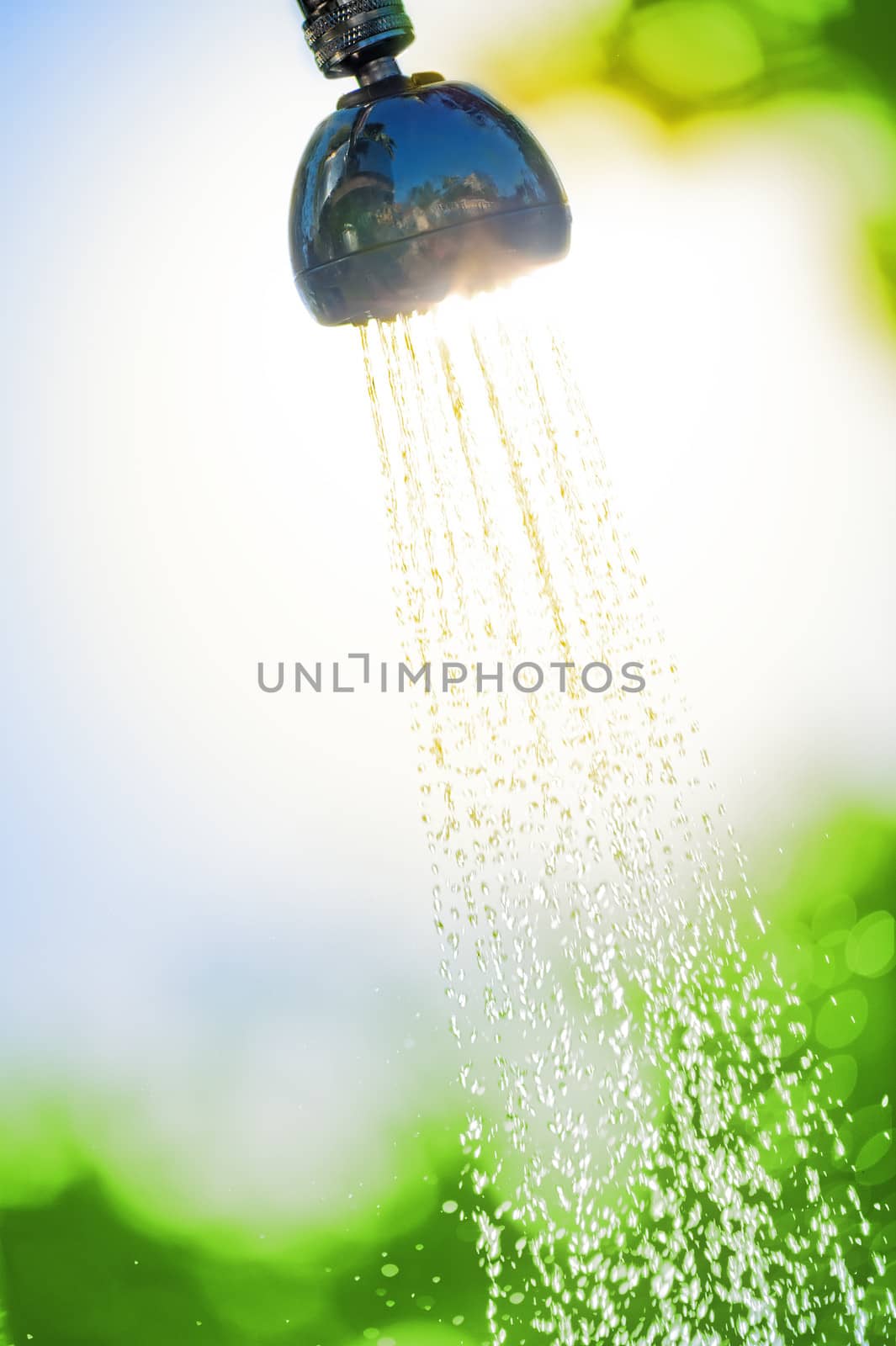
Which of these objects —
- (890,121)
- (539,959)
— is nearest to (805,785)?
(539,959)

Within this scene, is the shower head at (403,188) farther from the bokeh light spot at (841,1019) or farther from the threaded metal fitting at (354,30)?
the bokeh light spot at (841,1019)

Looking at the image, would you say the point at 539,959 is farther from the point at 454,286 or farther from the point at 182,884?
the point at 454,286

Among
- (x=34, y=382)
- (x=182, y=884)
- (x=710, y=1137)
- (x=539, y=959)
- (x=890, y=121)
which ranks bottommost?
(x=710, y=1137)

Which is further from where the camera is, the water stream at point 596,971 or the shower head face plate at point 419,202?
the water stream at point 596,971

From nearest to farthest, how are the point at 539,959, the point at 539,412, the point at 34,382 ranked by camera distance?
the point at 539,412, the point at 34,382, the point at 539,959

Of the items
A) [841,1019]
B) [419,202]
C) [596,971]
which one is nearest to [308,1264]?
[596,971]

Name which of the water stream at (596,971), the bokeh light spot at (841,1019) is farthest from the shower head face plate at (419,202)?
the bokeh light spot at (841,1019)

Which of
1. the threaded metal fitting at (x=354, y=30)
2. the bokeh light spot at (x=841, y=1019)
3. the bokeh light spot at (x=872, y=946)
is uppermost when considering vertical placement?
the threaded metal fitting at (x=354, y=30)
